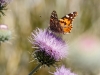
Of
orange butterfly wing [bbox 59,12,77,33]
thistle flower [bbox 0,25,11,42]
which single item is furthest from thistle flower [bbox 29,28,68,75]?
thistle flower [bbox 0,25,11,42]

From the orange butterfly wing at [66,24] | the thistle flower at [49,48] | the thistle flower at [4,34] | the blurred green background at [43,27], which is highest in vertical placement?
the blurred green background at [43,27]

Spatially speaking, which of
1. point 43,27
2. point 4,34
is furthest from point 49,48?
point 43,27

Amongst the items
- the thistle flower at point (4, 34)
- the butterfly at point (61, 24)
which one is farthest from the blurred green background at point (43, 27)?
the butterfly at point (61, 24)

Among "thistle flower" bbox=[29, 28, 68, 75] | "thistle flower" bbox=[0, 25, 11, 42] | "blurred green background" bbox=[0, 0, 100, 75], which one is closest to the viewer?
"thistle flower" bbox=[29, 28, 68, 75]

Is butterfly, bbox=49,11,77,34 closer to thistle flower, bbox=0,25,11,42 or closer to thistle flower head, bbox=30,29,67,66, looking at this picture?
thistle flower head, bbox=30,29,67,66

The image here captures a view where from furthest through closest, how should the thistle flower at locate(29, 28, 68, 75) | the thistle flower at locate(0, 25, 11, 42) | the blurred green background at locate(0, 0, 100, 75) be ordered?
the blurred green background at locate(0, 0, 100, 75), the thistle flower at locate(0, 25, 11, 42), the thistle flower at locate(29, 28, 68, 75)

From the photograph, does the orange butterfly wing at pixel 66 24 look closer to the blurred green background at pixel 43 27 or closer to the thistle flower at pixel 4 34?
Result: the thistle flower at pixel 4 34
